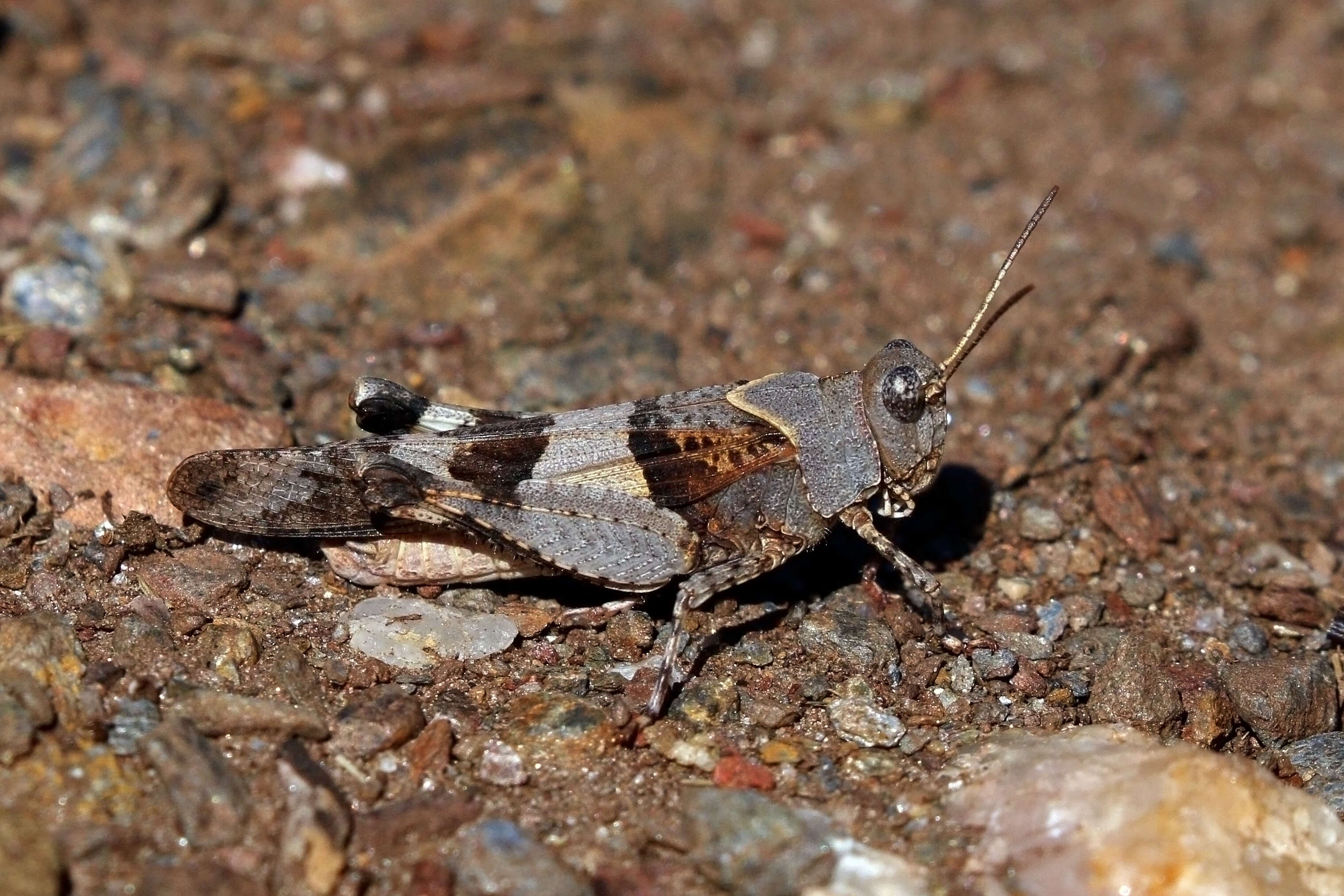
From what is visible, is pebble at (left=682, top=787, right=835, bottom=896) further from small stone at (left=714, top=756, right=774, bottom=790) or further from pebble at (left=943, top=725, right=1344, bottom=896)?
pebble at (left=943, top=725, right=1344, bottom=896)

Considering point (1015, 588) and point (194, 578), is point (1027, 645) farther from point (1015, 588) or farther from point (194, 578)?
point (194, 578)

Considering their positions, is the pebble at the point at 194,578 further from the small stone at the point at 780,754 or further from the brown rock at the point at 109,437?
the small stone at the point at 780,754

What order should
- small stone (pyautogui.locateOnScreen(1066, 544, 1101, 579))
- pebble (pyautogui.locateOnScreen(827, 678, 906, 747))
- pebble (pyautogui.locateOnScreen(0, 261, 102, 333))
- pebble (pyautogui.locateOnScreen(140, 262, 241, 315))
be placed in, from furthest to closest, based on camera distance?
pebble (pyautogui.locateOnScreen(140, 262, 241, 315))
pebble (pyautogui.locateOnScreen(0, 261, 102, 333))
small stone (pyautogui.locateOnScreen(1066, 544, 1101, 579))
pebble (pyautogui.locateOnScreen(827, 678, 906, 747))

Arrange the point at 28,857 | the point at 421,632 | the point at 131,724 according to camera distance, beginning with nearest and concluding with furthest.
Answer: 1. the point at 28,857
2. the point at 131,724
3. the point at 421,632

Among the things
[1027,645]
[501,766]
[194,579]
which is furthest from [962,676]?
[194,579]

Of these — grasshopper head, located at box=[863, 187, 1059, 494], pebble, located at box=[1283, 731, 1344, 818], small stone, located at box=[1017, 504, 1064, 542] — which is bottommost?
pebble, located at box=[1283, 731, 1344, 818]

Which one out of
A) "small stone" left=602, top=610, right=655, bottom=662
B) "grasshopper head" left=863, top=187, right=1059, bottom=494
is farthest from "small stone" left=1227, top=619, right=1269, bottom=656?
"small stone" left=602, top=610, right=655, bottom=662
